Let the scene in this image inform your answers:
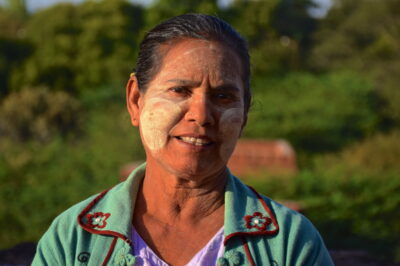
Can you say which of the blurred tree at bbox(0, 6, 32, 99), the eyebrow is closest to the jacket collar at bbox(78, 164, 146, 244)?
the eyebrow

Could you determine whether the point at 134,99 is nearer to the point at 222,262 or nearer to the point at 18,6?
the point at 222,262

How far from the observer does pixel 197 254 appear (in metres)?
2.06

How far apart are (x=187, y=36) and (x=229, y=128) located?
0.30 m

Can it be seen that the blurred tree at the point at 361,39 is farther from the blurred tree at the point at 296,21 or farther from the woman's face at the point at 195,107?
the woman's face at the point at 195,107

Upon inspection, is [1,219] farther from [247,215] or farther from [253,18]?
[253,18]

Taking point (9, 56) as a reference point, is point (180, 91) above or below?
above

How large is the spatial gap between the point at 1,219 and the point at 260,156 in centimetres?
486

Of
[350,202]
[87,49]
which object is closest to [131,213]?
[350,202]

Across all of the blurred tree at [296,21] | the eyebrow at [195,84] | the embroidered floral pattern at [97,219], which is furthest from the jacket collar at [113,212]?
the blurred tree at [296,21]

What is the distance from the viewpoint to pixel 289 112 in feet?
57.9

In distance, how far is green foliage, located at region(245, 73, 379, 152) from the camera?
16.9 m

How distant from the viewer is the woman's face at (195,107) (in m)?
2.06

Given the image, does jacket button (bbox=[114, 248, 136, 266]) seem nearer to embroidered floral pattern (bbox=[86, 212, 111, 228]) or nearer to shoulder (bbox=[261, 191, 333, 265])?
embroidered floral pattern (bbox=[86, 212, 111, 228])

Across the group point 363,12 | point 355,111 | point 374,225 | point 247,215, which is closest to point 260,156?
point 374,225
